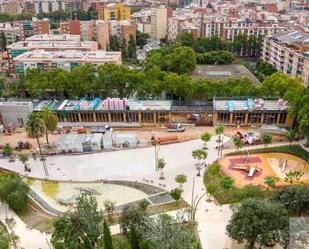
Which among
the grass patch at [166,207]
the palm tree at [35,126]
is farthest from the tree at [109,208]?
the palm tree at [35,126]

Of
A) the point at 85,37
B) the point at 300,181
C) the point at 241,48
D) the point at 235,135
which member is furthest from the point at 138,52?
the point at 300,181

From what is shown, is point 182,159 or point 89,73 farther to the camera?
point 89,73

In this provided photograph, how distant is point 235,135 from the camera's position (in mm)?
51531

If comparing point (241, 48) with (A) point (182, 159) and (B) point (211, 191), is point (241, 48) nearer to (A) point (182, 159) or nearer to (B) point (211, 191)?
(A) point (182, 159)

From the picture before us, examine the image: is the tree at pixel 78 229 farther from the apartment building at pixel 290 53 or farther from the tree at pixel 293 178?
A: the apartment building at pixel 290 53

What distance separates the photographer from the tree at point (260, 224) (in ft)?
90.2

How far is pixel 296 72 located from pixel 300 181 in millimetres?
39488

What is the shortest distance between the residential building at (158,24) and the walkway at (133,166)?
285ft

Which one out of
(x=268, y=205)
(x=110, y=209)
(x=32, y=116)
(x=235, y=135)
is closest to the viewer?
(x=268, y=205)

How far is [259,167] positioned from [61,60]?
164 ft

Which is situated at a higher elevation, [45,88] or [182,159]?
[45,88]

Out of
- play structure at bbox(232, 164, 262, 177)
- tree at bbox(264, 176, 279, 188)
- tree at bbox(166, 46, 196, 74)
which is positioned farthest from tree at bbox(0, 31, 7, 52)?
tree at bbox(264, 176, 279, 188)

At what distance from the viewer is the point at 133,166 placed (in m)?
44.7

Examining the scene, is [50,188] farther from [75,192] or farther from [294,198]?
[294,198]
